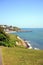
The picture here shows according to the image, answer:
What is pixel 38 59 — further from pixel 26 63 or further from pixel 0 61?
pixel 0 61

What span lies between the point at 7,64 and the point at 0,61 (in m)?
0.72

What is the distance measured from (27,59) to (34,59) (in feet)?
1.51

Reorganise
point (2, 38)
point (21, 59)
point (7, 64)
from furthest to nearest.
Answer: point (2, 38) → point (21, 59) → point (7, 64)

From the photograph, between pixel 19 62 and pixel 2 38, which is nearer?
pixel 19 62

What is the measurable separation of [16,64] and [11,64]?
29 cm

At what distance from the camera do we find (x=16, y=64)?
32.9ft

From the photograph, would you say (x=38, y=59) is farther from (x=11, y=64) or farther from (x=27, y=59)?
(x=11, y=64)

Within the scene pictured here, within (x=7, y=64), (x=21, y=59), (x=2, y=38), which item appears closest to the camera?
(x=7, y=64)

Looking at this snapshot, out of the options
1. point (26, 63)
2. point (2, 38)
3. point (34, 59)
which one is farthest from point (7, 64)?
point (2, 38)

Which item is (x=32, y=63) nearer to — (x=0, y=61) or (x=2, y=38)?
(x=0, y=61)

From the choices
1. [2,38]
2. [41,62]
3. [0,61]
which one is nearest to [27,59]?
[41,62]

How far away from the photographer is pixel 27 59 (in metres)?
11.2

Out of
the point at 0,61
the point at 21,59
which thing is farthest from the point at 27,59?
the point at 0,61

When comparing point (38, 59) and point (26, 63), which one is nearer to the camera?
point (26, 63)
